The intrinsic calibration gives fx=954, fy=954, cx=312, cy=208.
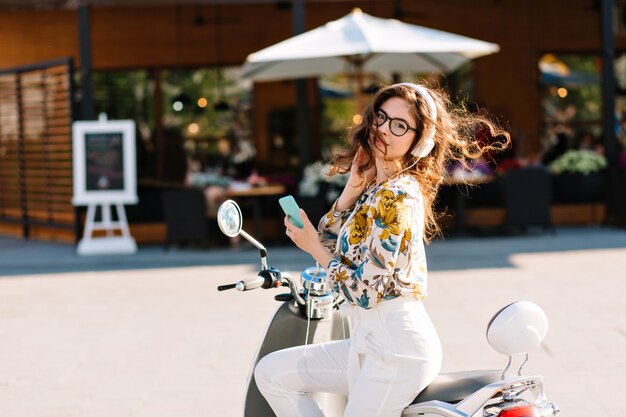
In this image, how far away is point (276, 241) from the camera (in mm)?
12656

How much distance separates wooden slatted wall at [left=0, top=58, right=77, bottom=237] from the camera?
1294 cm

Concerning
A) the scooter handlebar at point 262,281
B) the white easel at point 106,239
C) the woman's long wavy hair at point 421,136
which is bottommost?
the white easel at point 106,239

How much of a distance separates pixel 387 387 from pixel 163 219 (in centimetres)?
1024

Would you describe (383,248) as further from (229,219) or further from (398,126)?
(229,219)

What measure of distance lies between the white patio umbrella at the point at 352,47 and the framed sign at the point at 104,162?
188 centimetres

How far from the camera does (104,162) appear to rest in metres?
12.1

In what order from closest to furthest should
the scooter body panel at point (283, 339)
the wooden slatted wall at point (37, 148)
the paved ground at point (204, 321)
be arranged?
1. the scooter body panel at point (283, 339)
2. the paved ground at point (204, 321)
3. the wooden slatted wall at point (37, 148)

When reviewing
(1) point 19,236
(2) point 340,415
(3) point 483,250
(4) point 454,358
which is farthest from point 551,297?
(1) point 19,236

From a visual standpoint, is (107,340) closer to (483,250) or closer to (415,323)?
(415,323)

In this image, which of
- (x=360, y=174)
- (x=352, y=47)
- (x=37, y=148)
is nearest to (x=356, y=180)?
(x=360, y=174)

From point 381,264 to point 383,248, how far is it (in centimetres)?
5

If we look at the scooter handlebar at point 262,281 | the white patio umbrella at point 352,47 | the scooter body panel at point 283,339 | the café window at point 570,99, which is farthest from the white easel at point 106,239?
the scooter handlebar at point 262,281

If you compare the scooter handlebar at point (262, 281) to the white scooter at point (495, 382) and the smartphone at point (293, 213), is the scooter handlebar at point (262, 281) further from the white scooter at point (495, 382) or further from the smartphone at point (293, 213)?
the smartphone at point (293, 213)

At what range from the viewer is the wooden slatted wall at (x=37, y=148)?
42.4 feet
